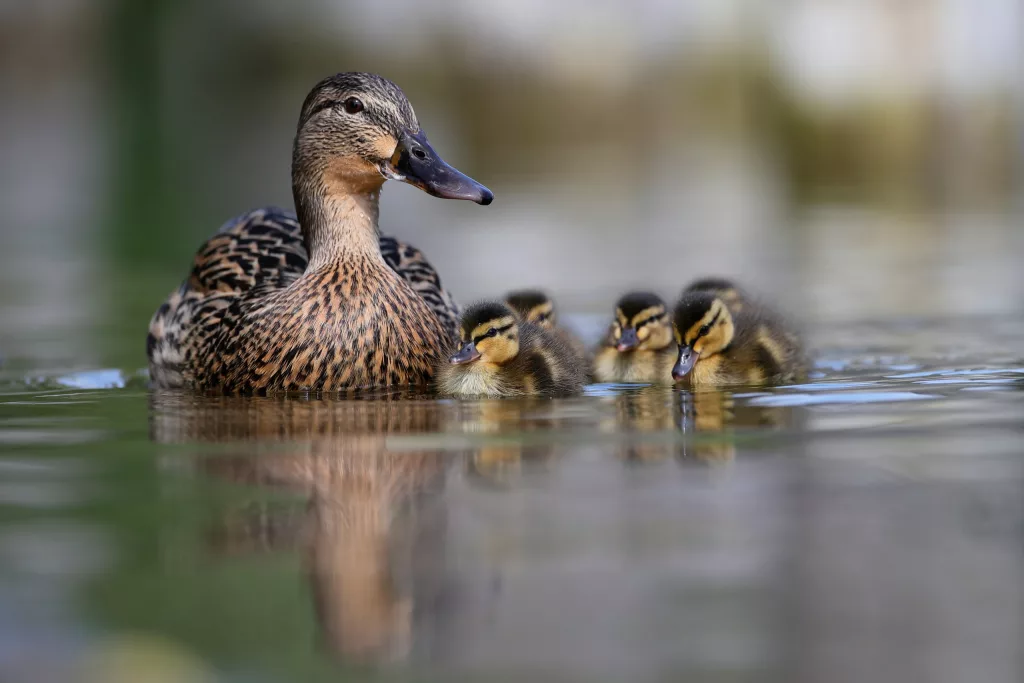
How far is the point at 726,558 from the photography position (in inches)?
106

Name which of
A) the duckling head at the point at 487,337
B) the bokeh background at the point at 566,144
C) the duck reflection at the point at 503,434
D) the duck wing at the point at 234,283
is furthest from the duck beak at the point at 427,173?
the bokeh background at the point at 566,144

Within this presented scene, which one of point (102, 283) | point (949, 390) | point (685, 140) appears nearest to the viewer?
point (949, 390)

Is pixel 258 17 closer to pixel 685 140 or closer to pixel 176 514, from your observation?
pixel 685 140

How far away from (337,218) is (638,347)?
105 cm

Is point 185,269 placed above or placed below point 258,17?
below

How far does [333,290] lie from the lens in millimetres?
5027

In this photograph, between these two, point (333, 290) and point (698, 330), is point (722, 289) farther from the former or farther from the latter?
point (333, 290)

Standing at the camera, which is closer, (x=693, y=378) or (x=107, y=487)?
(x=107, y=487)

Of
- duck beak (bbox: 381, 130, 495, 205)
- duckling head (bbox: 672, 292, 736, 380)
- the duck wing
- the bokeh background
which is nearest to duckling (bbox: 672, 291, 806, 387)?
duckling head (bbox: 672, 292, 736, 380)

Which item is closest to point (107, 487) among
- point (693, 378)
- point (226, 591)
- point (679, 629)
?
point (226, 591)

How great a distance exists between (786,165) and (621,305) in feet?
41.8

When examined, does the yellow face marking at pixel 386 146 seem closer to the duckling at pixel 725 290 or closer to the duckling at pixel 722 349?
the duckling at pixel 722 349

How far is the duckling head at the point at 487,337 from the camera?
4.78 meters

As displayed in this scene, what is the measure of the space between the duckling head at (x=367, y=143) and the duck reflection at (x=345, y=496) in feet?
2.37
